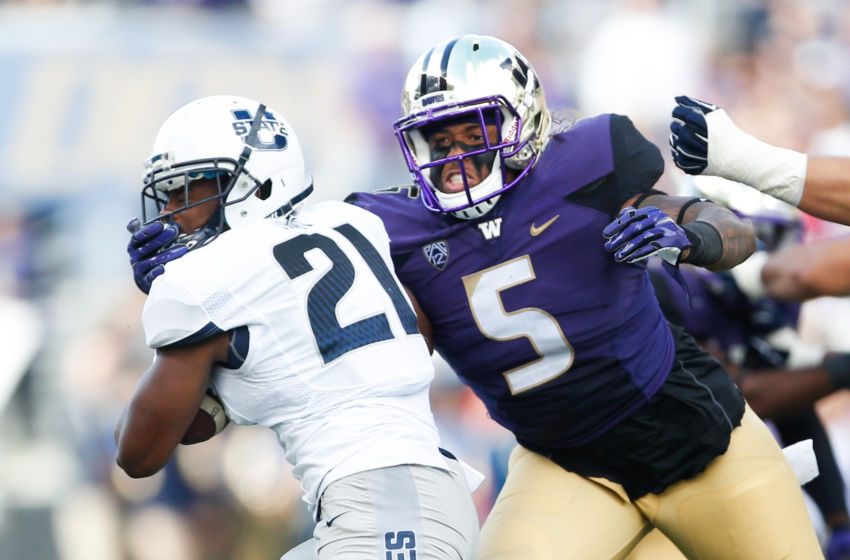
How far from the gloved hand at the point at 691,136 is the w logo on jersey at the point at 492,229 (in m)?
0.46

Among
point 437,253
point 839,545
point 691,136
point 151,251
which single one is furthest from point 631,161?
point 839,545

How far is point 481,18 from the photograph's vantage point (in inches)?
257

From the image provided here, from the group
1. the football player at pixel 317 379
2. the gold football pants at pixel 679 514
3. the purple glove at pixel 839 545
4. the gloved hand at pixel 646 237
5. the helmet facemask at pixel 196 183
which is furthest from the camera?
the purple glove at pixel 839 545

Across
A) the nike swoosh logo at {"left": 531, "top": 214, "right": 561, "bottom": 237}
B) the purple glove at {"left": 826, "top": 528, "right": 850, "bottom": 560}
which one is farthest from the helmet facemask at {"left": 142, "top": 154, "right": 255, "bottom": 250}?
the purple glove at {"left": 826, "top": 528, "right": 850, "bottom": 560}

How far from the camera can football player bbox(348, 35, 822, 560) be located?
2.66 metres

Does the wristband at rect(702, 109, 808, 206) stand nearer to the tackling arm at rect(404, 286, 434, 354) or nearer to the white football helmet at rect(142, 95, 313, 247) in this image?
the tackling arm at rect(404, 286, 434, 354)

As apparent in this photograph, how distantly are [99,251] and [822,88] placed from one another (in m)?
4.51

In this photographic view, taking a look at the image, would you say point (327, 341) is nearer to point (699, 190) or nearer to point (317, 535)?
point (317, 535)

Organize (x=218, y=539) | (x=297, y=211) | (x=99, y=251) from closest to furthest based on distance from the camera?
1. (x=297, y=211)
2. (x=218, y=539)
3. (x=99, y=251)

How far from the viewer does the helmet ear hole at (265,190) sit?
256 cm

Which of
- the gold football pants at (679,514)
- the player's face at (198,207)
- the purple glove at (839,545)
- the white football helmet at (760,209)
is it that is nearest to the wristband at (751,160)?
the gold football pants at (679,514)

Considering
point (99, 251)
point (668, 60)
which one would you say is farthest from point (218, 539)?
point (668, 60)

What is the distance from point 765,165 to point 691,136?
0.60 feet

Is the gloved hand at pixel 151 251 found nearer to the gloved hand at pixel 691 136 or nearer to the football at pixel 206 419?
the football at pixel 206 419
